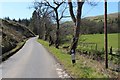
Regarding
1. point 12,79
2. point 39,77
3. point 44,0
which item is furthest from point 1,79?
point 44,0

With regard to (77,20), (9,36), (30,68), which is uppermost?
(77,20)

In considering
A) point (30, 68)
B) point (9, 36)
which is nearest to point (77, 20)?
point (30, 68)

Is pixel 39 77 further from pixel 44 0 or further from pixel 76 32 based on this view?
pixel 44 0

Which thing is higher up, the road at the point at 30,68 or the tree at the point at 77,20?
the tree at the point at 77,20

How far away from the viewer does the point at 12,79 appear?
1349 centimetres

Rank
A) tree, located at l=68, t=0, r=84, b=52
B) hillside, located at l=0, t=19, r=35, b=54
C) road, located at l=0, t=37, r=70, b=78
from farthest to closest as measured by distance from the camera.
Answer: hillside, located at l=0, t=19, r=35, b=54 < tree, located at l=68, t=0, r=84, b=52 < road, located at l=0, t=37, r=70, b=78

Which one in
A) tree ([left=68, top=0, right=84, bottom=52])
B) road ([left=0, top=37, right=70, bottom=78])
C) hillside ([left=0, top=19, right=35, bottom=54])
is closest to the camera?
road ([left=0, top=37, right=70, bottom=78])

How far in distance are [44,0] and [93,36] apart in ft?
110

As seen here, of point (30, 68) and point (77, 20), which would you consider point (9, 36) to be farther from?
point (30, 68)

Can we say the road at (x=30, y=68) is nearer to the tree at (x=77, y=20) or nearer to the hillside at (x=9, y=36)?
the tree at (x=77, y=20)

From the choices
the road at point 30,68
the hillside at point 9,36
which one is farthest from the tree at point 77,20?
the hillside at point 9,36

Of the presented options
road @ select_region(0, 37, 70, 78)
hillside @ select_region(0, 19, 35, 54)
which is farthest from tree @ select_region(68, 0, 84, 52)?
hillside @ select_region(0, 19, 35, 54)

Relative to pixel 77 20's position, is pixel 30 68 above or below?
below

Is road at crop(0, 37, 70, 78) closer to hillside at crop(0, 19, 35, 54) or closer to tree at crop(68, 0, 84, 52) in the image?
tree at crop(68, 0, 84, 52)
